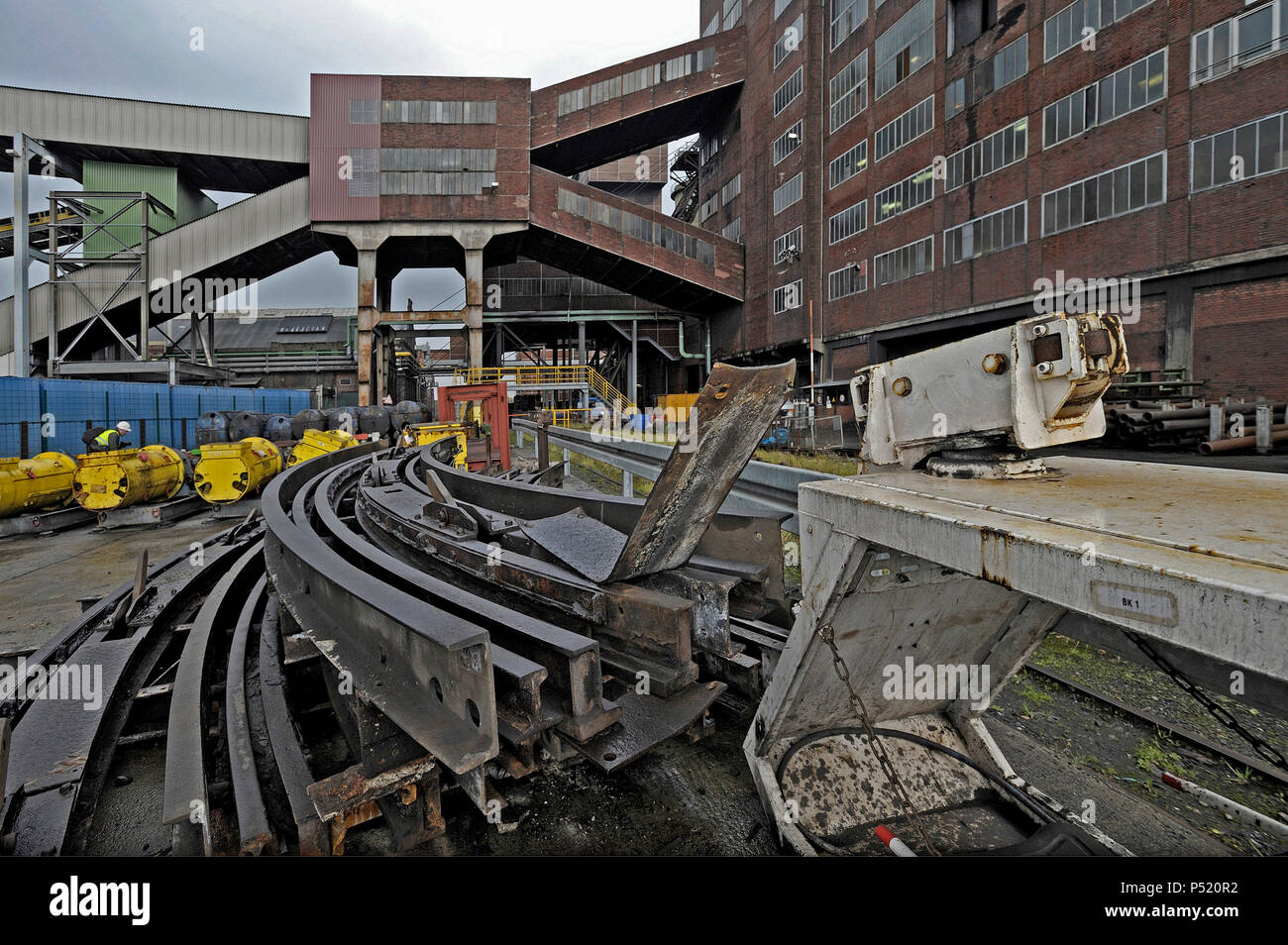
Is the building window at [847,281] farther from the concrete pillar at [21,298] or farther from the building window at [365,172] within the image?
the concrete pillar at [21,298]

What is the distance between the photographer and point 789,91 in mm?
29141

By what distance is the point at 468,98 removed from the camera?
26.9 metres

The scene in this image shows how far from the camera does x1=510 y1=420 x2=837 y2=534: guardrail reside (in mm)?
5051

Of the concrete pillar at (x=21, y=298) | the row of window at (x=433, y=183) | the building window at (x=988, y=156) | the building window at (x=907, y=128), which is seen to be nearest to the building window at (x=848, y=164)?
the building window at (x=907, y=128)

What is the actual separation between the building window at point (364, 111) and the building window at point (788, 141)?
Result: 20.0 m

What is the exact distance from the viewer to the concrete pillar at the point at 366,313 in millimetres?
26594

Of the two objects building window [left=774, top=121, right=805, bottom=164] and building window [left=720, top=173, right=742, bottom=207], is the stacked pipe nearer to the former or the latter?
building window [left=774, top=121, right=805, bottom=164]

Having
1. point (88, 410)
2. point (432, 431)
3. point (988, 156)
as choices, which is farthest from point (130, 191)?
point (988, 156)

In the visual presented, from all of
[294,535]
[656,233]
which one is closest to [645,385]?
[656,233]

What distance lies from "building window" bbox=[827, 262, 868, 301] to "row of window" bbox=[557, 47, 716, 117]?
15.4m

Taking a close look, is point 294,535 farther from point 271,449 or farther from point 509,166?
point 509,166

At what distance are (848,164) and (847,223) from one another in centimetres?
274

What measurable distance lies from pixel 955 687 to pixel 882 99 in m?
29.2

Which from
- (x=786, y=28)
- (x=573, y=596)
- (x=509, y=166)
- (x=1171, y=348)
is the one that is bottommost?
(x=573, y=596)
